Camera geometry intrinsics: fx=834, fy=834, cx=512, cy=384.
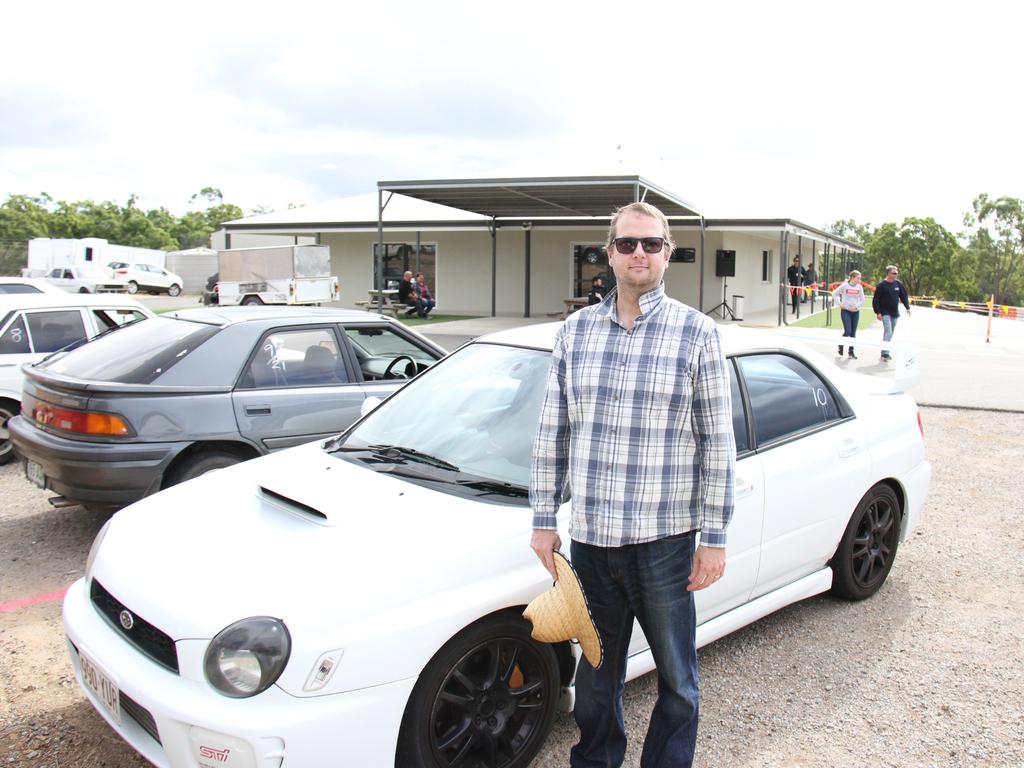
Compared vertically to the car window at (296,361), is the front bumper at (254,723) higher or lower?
lower

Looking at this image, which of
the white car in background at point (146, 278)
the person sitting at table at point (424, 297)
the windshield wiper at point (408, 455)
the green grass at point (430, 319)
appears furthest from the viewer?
the white car in background at point (146, 278)

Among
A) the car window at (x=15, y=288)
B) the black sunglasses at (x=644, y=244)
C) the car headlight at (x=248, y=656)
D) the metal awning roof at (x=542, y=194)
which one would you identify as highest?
the metal awning roof at (x=542, y=194)

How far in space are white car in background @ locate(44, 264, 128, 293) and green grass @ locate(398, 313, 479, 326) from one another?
17.6 metres

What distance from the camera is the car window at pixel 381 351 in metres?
6.07

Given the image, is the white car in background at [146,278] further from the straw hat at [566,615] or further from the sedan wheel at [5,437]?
the straw hat at [566,615]

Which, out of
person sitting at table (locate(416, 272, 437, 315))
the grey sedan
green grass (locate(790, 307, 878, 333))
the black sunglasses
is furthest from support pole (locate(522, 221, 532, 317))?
the black sunglasses

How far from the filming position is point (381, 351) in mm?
6012

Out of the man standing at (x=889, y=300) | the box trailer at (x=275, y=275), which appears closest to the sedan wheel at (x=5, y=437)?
the man standing at (x=889, y=300)

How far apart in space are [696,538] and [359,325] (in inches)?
155

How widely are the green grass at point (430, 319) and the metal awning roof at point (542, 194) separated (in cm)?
334

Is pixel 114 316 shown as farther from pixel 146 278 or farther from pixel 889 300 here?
pixel 146 278

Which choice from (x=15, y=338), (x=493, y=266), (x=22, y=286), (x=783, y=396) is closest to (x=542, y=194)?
(x=493, y=266)

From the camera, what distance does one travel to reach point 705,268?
26.8 m

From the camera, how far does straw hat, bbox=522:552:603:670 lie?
2486mm
